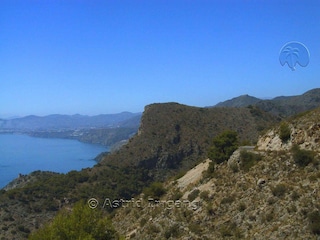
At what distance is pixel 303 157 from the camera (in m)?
19.5

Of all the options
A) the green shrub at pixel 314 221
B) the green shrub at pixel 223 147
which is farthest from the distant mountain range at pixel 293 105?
the green shrub at pixel 314 221

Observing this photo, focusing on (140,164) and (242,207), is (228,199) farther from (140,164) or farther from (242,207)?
(140,164)

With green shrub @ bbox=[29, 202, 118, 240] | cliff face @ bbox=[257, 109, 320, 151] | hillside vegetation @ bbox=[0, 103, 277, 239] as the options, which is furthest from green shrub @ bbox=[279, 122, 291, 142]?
hillside vegetation @ bbox=[0, 103, 277, 239]

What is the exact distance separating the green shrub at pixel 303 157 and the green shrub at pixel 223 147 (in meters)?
6.93

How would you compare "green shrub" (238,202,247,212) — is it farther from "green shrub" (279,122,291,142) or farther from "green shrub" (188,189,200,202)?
"green shrub" (279,122,291,142)

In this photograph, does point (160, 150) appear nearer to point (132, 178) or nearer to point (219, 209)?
point (132, 178)

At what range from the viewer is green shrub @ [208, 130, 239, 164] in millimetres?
26803

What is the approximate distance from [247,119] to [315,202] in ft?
218

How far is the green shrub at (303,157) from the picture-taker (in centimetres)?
1922

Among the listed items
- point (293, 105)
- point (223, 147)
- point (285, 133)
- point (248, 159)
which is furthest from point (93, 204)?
point (293, 105)

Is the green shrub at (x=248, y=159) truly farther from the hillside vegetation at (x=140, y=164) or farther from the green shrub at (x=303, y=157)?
the hillside vegetation at (x=140, y=164)

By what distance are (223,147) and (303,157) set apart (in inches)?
379

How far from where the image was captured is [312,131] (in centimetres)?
2133

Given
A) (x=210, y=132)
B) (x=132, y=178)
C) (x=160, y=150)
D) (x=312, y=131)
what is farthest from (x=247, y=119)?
(x=312, y=131)
